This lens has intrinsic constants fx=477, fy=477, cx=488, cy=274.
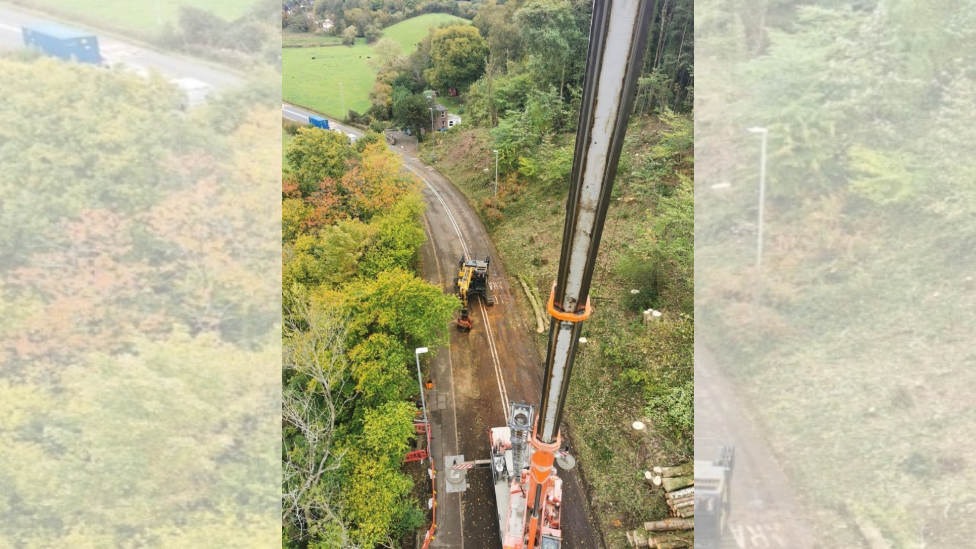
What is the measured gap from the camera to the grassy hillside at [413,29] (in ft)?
A: 193

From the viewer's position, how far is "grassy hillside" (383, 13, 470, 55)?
193ft

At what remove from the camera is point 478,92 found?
149 ft

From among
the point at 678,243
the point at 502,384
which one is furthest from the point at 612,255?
the point at 502,384

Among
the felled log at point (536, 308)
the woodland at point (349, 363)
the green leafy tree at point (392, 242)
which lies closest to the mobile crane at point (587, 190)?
the woodland at point (349, 363)

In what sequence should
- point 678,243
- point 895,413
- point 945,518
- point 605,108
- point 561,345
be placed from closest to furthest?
point 605,108 → point 561,345 → point 945,518 → point 895,413 → point 678,243

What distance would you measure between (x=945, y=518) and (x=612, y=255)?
53.2 feet

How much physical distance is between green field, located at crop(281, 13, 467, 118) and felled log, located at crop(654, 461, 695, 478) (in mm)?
46546

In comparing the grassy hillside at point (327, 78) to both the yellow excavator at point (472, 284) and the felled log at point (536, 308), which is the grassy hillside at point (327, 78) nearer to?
the yellow excavator at point (472, 284)

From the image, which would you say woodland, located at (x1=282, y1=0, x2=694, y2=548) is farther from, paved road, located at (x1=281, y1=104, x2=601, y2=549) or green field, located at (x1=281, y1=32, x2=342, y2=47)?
green field, located at (x1=281, y1=32, x2=342, y2=47)

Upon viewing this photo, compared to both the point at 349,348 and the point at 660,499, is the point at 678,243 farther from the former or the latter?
the point at 349,348

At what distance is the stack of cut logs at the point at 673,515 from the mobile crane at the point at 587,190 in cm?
396

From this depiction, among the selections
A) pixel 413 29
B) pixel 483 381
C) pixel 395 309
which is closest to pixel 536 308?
pixel 483 381

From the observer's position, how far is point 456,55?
49.4m

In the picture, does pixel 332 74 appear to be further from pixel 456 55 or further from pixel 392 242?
pixel 392 242
